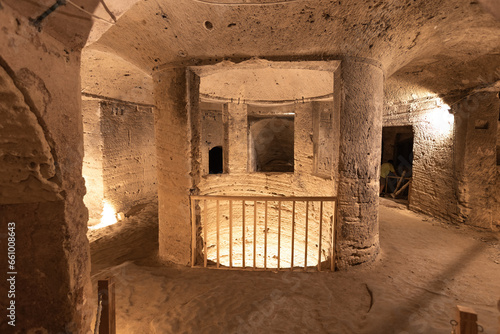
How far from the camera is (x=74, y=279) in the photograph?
205cm

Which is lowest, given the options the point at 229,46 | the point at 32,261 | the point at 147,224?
the point at 147,224

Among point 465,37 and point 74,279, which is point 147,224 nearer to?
point 74,279

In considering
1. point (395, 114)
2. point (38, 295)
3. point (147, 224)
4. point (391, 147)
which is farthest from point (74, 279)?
point (391, 147)

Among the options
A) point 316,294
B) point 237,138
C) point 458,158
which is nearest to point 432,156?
point 458,158

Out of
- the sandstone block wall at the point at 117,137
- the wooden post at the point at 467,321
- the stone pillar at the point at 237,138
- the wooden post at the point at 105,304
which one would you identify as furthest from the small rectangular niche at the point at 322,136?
the wooden post at the point at 105,304

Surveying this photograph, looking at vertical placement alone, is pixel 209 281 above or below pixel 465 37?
below

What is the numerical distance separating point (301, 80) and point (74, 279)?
6713 mm

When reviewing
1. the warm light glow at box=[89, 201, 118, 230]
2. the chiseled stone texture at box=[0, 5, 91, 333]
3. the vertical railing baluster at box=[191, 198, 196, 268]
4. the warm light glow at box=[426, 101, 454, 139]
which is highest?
the warm light glow at box=[426, 101, 454, 139]

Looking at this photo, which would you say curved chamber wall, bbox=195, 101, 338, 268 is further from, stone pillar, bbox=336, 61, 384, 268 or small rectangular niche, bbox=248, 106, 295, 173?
stone pillar, bbox=336, 61, 384, 268

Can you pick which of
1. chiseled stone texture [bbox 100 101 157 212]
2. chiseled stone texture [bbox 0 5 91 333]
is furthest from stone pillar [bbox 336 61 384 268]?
chiseled stone texture [bbox 100 101 157 212]

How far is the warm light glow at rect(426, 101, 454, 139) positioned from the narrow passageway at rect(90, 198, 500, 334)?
113 inches

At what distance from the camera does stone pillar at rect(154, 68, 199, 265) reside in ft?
14.1

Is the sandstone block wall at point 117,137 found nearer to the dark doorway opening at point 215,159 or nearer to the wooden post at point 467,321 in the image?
the dark doorway opening at point 215,159

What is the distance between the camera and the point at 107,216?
24.4ft
